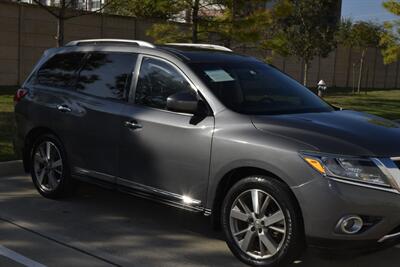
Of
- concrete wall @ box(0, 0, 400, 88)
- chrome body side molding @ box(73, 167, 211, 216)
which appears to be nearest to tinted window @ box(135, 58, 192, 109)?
chrome body side molding @ box(73, 167, 211, 216)

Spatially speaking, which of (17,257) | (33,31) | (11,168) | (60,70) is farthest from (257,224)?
(33,31)

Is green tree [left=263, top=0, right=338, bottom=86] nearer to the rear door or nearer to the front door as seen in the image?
the rear door

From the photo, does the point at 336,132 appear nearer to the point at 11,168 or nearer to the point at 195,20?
the point at 11,168

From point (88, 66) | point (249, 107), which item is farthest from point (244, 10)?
point (249, 107)

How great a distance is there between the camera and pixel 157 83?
5.28 meters

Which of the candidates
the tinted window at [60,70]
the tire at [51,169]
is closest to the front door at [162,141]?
the tire at [51,169]

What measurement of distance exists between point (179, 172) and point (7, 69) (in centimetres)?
1674

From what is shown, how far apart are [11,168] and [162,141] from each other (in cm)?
326

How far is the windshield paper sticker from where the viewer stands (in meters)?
5.05

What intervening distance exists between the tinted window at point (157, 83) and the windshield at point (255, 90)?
20cm

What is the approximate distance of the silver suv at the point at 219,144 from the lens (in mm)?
4027

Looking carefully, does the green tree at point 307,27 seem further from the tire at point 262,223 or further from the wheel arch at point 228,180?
the tire at point 262,223

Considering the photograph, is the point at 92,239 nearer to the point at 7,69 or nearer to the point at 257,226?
the point at 257,226

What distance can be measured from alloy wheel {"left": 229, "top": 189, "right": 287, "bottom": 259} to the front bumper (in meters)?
0.25
